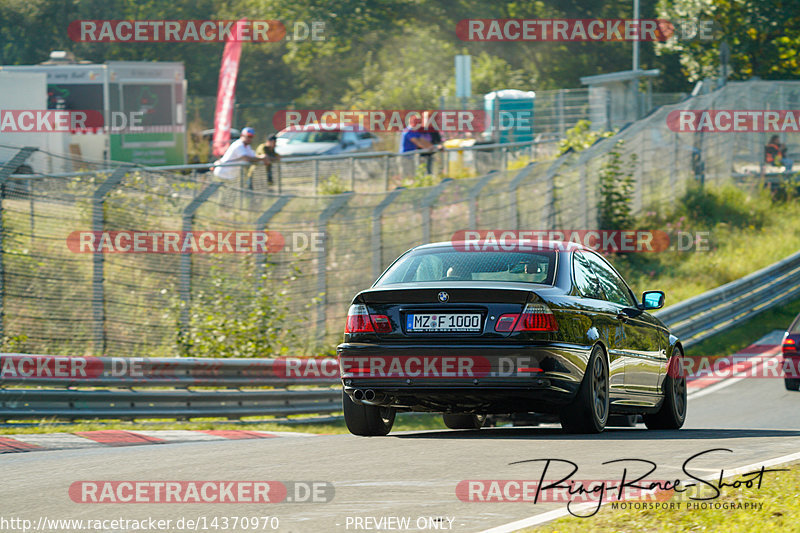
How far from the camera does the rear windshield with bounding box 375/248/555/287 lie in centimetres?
943

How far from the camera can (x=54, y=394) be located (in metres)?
11.6

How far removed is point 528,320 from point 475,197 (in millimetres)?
11398

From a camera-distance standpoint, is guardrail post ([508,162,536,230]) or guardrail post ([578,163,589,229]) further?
guardrail post ([578,163,589,229])

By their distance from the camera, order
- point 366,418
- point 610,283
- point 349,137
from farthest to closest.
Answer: point 349,137 < point 610,283 < point 366,418

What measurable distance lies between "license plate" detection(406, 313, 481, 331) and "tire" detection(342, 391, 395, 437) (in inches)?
42.5

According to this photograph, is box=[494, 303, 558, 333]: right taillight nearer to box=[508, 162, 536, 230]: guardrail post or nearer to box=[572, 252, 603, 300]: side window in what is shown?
box=[572, 252, 603, 300]: side window

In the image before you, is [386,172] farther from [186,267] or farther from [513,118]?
[513,118]

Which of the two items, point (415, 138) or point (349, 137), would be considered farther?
point (349, 137)

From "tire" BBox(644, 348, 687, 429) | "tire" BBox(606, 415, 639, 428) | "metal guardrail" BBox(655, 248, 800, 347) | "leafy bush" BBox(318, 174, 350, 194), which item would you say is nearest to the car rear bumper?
"tire" BBox(644, 348, 687, 429)

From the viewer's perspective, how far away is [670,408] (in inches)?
452

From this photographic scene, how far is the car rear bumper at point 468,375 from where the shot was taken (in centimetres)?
879

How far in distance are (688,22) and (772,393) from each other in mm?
29424

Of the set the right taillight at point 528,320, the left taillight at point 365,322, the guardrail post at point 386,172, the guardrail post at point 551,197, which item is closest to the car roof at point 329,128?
the guardrail post at point 386,172

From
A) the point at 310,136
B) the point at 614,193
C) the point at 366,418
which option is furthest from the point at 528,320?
the point at 310,136
